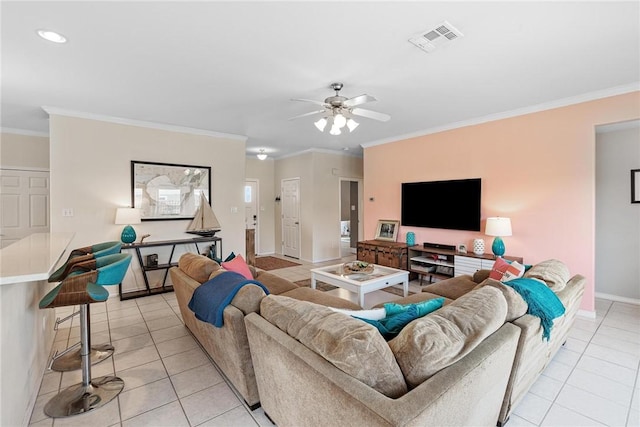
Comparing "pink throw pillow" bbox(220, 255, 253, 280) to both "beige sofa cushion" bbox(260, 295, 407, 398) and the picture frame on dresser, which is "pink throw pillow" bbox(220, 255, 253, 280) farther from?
the picture frame on dresser

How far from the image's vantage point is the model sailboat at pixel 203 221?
4.93 metres

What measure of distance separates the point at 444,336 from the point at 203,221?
4468mm

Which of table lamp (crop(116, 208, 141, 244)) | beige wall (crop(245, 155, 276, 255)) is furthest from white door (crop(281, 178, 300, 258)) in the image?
table lamp (crop(116, 208, 141, 244))

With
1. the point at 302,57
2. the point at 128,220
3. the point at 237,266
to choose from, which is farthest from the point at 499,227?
the point at 128,220

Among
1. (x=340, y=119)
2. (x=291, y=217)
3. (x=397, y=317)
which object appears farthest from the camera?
(x=291, y=217)

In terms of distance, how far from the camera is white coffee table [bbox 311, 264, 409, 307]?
3262 millimetres

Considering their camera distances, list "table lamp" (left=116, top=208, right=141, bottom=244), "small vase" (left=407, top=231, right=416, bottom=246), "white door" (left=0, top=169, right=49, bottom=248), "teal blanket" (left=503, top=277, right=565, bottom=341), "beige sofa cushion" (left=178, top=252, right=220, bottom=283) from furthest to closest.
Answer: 1. "small vase" (left=407, top=231, right=416, bottom=246)
2. "white door" (left=0, top=169, right=49, bottom=248)
3. "table lamp" (left=116, top=208, right=141, bottom=244)
4. "beige sofa cushion" (left=178, top=252, right=220, bottom=283)
5. "teal blanket" (left=503, top=277, right=565, bottom=341)

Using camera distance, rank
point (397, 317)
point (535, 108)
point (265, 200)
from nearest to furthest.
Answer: point (397, 317) < point (535, 108) < point (265, 200)

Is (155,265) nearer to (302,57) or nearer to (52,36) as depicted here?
(52,36)

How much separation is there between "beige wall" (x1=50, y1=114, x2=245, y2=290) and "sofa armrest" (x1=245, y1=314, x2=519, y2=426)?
12.3 feet

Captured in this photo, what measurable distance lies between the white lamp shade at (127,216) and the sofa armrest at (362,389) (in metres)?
3.40

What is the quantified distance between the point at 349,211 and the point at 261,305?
7509mm

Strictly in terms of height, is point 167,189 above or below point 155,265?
above

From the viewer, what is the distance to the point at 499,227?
12.8 ft
